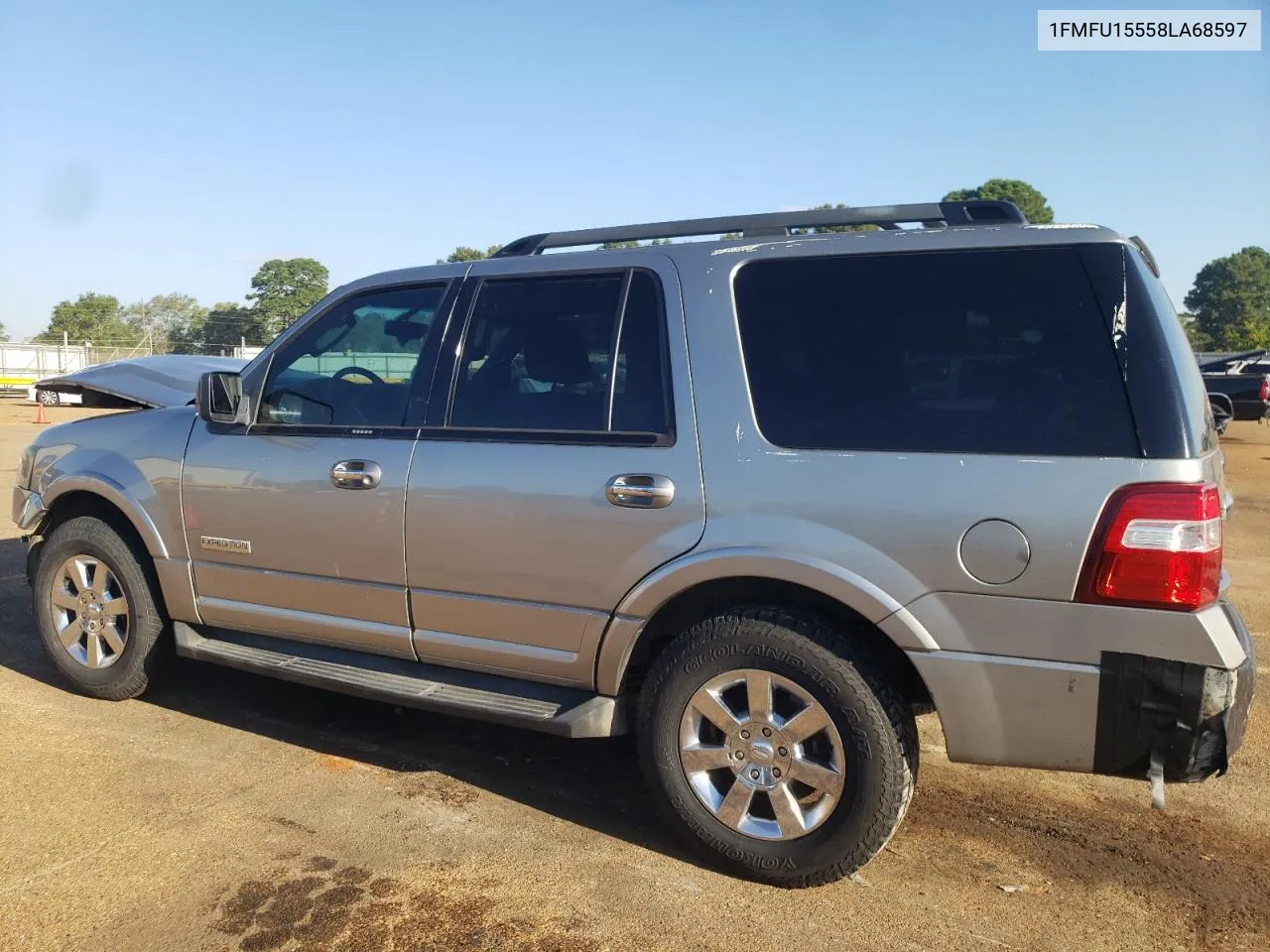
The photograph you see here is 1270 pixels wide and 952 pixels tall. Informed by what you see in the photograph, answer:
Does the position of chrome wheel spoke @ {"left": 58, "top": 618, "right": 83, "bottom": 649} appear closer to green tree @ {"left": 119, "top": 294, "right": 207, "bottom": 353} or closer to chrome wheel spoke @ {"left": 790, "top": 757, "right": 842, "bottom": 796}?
chrome wheel spoke @ {"left": 790, "top": 757, "right": 842, "bottom": 796}

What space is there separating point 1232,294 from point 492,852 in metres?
111

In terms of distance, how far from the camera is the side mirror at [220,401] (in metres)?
4.12

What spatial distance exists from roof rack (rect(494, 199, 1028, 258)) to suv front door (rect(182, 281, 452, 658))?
943 millimetres

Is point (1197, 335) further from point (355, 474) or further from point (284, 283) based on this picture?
point (355, 474)

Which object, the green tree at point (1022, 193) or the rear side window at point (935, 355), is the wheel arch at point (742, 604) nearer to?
the rear side window at point (935, 355)

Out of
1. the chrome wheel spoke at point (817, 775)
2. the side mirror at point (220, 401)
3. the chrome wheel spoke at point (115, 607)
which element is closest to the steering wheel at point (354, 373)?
the side mirror at point (220, 401)

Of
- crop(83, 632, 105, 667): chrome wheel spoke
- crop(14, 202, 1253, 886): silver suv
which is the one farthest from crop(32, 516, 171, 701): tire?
crop(14, 202, 1253, 886): silver suv

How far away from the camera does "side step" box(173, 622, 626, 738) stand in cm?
339

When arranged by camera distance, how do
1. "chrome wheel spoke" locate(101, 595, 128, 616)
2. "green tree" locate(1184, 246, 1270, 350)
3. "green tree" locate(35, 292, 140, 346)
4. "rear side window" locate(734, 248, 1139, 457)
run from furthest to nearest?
1. "green tree" locate(1184, 246, 1270, 350)
2. "green tree" locate(35, 292, 140, 346)
3. "chrome wheel spoke" locate(101, 595, 128, 616)
4. "rear side window" locate(734, 248, 1139, 457)

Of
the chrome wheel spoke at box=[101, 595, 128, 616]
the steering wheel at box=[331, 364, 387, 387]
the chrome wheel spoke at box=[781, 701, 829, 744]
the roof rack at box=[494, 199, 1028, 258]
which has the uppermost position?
the roof rack at box=[494, 199, 1028, 258]

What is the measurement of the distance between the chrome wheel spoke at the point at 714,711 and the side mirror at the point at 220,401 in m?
2.30

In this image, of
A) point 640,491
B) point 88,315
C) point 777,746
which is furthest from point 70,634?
point 88,315

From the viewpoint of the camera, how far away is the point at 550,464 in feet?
11.2

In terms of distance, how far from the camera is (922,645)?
285cm
